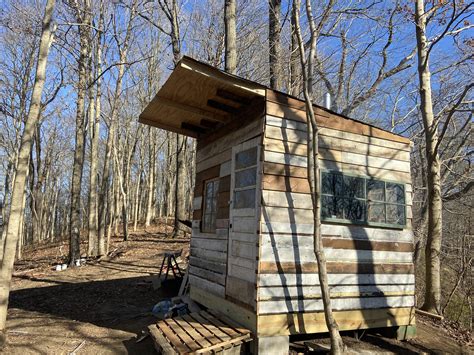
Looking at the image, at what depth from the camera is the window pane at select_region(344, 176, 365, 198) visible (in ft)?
18.5

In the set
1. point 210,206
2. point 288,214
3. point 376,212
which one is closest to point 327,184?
point 288,214

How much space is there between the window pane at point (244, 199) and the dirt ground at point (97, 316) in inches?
84.1

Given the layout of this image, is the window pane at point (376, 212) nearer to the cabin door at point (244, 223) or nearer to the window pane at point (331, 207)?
the window pane at point (331, 207)

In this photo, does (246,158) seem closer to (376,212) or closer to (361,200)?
(361,200)

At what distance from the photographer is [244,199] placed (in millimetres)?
5402

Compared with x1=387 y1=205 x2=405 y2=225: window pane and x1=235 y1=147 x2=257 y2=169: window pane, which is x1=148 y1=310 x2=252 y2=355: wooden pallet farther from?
x1=387 y1=205 x2=405 y2=225: window pane

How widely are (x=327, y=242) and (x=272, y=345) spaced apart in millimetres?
1626

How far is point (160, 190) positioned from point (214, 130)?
37.6 meters

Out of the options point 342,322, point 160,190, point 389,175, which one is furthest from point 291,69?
point 160,190

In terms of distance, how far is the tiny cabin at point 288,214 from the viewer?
16.1 feet

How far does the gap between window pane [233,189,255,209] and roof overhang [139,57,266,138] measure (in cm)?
136

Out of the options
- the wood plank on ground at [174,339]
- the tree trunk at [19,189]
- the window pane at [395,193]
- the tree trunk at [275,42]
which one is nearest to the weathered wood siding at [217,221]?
the wood plank on ground at [174,339]

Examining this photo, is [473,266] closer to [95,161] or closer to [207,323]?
[207,323]

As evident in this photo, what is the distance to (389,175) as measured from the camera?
614 centimetres
